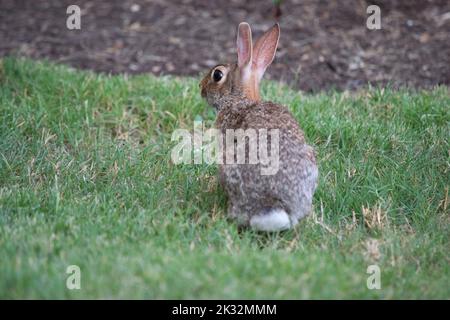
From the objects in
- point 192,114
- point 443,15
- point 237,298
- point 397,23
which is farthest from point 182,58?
point 237,298

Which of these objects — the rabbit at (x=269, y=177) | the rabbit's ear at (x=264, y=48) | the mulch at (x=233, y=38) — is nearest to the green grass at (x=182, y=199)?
the rabbit at (x=269, y=177)

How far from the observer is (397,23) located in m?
8.81

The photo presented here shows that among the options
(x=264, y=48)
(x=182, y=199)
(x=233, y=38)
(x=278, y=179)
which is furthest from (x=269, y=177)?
(x=233, y=38)

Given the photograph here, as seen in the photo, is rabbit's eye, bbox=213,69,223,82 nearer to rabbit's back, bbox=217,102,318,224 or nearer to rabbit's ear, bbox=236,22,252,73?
rabbit's ear, bbox=236,22,252,73

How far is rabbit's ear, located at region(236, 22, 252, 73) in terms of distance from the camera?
5.55m

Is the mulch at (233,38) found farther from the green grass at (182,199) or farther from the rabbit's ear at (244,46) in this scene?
the rabbit's ear at (244,46)

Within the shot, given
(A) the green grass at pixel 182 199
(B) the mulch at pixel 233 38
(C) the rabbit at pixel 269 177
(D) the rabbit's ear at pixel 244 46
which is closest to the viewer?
(A) the green grass at pixel 182 199

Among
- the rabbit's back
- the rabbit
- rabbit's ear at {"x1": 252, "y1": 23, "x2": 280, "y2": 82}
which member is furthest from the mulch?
the rabbit's back

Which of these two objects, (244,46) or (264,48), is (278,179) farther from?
(264,48)

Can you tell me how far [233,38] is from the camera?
8.70m

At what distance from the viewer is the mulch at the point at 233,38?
26.1 ft

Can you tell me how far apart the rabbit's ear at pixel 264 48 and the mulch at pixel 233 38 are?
6.04 ft

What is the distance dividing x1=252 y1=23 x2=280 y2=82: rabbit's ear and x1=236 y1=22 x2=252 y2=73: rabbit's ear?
189 millimetres

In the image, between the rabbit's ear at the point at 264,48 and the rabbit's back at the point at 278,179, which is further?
the rabbit's ear at the point at 264,48
